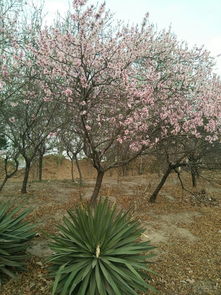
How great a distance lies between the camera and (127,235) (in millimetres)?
4402

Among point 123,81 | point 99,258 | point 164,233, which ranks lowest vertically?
point 164,233

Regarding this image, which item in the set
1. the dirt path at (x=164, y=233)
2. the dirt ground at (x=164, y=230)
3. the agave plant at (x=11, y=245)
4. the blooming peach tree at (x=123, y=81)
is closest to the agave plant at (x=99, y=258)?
the dirt ground at (x=164, y=230)

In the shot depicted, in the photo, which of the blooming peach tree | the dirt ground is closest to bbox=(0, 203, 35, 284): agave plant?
the dirt ground

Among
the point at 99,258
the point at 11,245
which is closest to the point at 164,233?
the point at 99,258

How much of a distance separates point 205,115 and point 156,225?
12.2ft

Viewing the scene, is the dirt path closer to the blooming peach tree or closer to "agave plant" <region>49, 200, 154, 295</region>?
"agave plant" <region>49, 200, 154, 295</region>

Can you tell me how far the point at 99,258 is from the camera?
398 cm

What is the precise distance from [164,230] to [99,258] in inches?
155

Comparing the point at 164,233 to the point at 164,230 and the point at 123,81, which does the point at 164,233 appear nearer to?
the point at 164,230

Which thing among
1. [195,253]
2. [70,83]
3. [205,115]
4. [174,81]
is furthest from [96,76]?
[195,253]

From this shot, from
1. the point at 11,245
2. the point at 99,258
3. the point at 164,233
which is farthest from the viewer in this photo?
the point at 164,233

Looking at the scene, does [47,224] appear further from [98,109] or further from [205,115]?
[205,115]

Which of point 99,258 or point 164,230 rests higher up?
point 99,258

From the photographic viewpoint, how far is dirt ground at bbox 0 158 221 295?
455 centimetres
